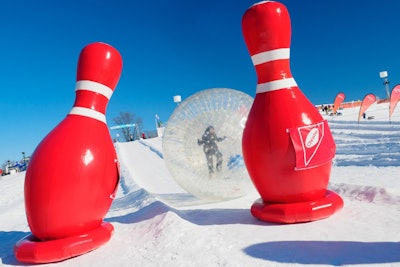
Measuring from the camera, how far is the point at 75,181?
264 centimetres

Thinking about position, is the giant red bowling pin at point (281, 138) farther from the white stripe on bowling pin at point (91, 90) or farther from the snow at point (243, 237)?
the white stripe on bowling pin at point (91, 90)

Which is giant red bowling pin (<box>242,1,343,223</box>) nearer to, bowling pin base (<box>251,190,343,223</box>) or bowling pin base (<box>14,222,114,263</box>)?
bowling pin base (<box>251,190,343,223</box>)

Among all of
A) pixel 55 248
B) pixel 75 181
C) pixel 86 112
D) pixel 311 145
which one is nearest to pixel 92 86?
pixel 86 112

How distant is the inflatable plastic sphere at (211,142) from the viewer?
3.84 meters

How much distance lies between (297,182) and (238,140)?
1137mm

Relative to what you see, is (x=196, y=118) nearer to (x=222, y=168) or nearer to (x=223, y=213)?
(x=222, y=168)

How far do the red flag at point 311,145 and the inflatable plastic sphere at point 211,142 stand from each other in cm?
109

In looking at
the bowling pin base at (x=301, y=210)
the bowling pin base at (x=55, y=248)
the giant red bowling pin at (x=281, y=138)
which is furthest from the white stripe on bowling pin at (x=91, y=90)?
the bowling pin base at (x=301, y=210)

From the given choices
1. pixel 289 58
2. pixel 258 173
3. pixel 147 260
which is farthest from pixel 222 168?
pixel 147 260

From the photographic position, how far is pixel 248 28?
10.2 feet

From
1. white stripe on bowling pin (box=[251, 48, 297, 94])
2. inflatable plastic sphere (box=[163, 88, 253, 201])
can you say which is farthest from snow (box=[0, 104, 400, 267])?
white stripe on bowling pin (box=[251, 48, 297, 94])

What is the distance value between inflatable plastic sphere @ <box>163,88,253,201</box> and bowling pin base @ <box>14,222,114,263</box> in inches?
56.3

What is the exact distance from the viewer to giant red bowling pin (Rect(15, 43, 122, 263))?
2611 millimetres

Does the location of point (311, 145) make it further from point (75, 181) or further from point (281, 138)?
point (75, 181)
